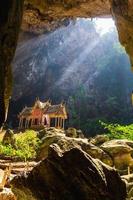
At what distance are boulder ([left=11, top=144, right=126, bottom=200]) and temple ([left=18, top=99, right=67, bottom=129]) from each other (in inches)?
1157

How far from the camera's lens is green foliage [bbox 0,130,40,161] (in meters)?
22.7

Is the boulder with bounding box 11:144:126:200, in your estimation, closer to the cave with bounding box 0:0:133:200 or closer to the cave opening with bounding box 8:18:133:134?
the cave with bounding box 0:0:133:200

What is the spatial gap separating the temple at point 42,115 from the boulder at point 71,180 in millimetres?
29392

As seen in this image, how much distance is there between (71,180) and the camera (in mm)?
6910

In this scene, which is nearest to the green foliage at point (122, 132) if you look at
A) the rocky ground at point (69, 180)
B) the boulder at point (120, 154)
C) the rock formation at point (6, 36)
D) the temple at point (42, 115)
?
the boulder at point (120, 154)

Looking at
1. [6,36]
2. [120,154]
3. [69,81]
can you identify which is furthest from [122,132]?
[69,81]

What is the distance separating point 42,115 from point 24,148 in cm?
1351

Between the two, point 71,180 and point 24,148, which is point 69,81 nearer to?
point 24,148

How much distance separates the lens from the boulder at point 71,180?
6.77m

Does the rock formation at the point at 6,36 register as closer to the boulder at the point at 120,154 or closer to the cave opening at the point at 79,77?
the boulder at the point at 120,154

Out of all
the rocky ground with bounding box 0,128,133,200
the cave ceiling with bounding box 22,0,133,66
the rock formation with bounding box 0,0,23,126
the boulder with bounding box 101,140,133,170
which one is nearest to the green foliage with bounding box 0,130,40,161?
the boulder with bounding box 101,140,133,170

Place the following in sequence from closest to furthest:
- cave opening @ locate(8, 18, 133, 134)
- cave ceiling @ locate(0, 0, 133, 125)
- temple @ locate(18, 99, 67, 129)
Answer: cave ceiling @ locate(0, 0, 133, 125) → temple @ locate(18, 99, 67, 129) → cave opening @ locate(8, 18, 133, 134)

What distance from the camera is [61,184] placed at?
686 cm

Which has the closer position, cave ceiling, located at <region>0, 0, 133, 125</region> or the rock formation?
the rock formation
